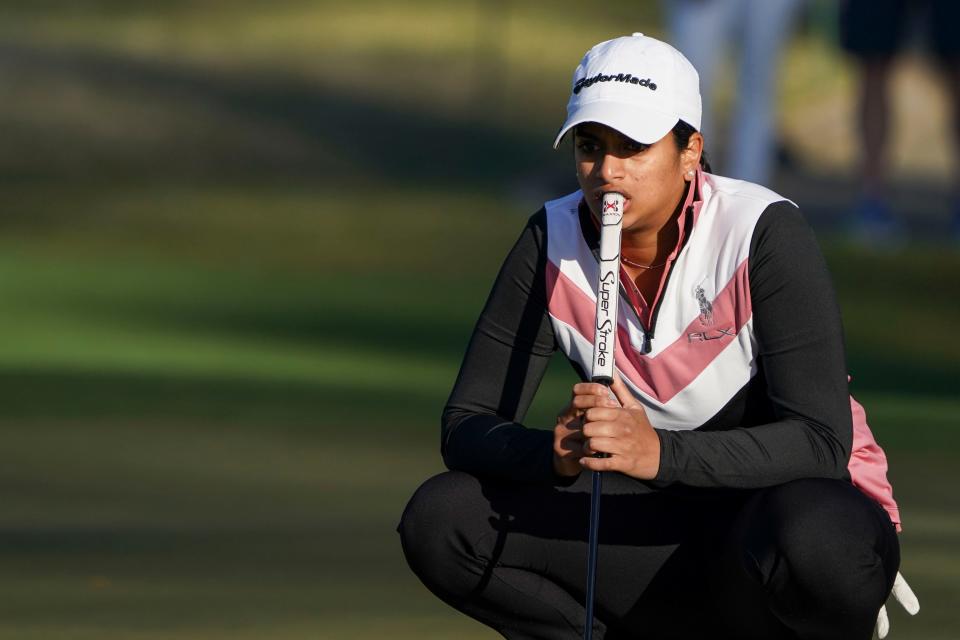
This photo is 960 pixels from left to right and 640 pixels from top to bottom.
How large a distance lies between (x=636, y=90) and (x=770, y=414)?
2.20 feet

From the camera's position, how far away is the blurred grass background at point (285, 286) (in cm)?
596

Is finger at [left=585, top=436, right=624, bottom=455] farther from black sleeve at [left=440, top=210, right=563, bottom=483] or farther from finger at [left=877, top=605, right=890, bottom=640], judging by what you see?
finger at [left=877, top=605, right=890, bottom=640]

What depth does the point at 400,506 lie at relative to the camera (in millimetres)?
6973

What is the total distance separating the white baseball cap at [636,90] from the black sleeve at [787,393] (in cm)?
28

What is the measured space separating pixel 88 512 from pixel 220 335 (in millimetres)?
5132

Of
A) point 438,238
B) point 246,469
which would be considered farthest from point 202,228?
point 246,469

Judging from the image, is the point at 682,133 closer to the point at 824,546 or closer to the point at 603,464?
the point at 603,464

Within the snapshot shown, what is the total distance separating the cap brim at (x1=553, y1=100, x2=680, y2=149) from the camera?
4.04 meters

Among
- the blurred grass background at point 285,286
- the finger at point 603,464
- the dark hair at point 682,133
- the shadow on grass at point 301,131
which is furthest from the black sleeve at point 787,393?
the shadow on grass at point 301,131

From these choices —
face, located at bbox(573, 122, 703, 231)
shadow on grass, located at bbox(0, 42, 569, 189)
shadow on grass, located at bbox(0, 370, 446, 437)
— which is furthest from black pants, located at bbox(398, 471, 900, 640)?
shadow on grass, located at bbox(0, 42, 569, 189)

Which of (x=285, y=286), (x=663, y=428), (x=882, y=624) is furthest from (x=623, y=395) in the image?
(x=285, y=286)

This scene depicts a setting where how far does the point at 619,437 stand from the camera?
12.9 feet

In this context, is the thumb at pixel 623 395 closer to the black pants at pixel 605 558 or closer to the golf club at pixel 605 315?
the golf club at pixel 605 315

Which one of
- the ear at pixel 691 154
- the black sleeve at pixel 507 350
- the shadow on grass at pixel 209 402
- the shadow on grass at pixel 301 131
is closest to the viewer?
the ear at pixel 691 154
